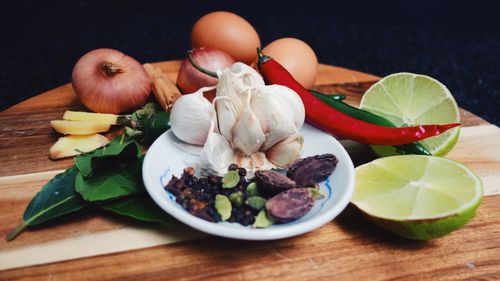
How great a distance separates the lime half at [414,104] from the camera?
1511 millimetres

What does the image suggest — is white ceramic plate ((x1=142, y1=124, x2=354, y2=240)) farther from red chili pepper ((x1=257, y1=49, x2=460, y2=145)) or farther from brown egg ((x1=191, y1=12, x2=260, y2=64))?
brown egg ((x1=191, y1=12, x2=260, y2=64))

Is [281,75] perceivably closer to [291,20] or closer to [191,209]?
[191,209]

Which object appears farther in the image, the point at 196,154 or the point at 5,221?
the point at 196,154

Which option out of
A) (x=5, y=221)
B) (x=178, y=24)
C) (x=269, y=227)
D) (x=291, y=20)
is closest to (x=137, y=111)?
(x=5, y=221)

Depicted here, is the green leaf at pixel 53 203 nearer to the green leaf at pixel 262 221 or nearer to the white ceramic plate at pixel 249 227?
the white ceramic plate at pixel 249 227

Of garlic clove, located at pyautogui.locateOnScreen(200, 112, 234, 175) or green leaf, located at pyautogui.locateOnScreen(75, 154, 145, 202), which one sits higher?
garlic clove, located at pyautogui.locateOnScreen(200, 112, 234, 175)

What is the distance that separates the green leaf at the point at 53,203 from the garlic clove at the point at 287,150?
0.49m

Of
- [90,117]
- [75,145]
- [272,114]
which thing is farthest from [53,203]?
[272,114]

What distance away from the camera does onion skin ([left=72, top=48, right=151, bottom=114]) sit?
1606 mm

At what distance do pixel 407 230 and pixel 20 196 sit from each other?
0.93 m

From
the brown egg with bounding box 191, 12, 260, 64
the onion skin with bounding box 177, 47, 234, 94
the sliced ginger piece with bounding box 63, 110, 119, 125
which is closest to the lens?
the sliced ginger piece with bounding box 63, 110, 119, 125

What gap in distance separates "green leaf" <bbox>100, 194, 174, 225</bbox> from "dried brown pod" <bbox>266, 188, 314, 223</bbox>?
0.78ft

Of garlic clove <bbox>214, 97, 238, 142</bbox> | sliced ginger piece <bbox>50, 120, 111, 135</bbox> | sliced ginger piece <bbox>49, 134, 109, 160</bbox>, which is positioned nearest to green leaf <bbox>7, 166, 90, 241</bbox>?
sliced ginger piece <bbox>49, 134, 109, 160</bbox>

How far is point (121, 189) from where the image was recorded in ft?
4.04
